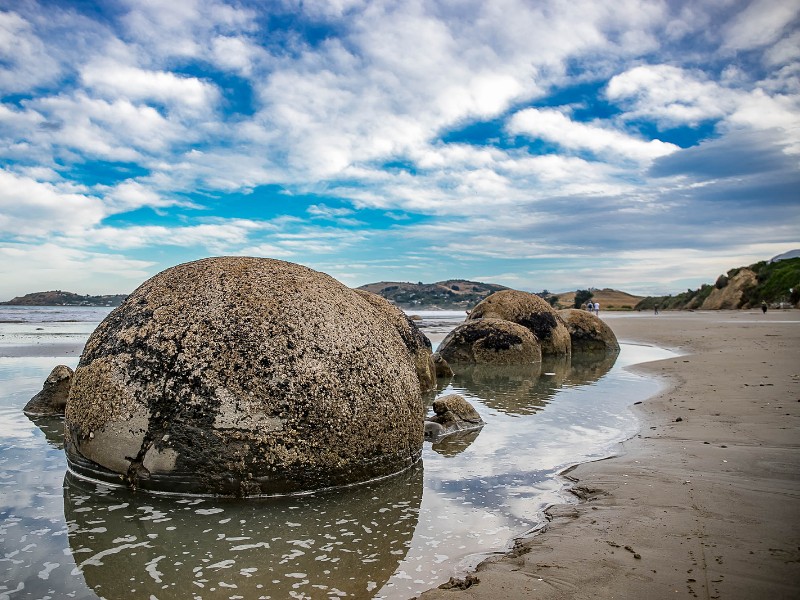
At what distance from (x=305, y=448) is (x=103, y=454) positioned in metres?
1.67

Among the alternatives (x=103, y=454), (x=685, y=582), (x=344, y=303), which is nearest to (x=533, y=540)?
(x=685, y=582)

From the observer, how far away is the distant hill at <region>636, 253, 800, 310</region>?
4495 centimetres

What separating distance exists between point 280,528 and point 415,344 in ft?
24.0

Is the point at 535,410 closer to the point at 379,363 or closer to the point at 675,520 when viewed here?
the point at 379,363

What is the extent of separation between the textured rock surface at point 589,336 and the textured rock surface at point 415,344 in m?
8.55

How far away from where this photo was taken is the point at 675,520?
4047mm

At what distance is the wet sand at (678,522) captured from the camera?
316cm

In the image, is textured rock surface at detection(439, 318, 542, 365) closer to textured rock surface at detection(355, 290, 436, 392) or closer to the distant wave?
textured rock surface at detection(355, 290, 436, 392)

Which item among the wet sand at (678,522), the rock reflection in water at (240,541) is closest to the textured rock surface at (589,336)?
the wet sand at (678,522)

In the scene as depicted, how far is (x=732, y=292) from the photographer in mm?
52125

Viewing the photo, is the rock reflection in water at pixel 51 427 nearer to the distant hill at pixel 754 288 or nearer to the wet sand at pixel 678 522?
the wet sand at pixel 678 522

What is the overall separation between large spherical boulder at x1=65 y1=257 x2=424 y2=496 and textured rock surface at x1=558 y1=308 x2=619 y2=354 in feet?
47.4

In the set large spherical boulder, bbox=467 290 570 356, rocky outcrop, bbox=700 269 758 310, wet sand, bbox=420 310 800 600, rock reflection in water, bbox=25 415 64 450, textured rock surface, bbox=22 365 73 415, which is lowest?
rock reflection in water, bbox=25 415 64 450

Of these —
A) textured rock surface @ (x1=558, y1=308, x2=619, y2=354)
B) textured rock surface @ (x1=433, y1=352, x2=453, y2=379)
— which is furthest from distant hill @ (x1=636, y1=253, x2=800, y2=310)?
textured rock surface @ (x1=433, y1=352, x2=453, y2=379)
